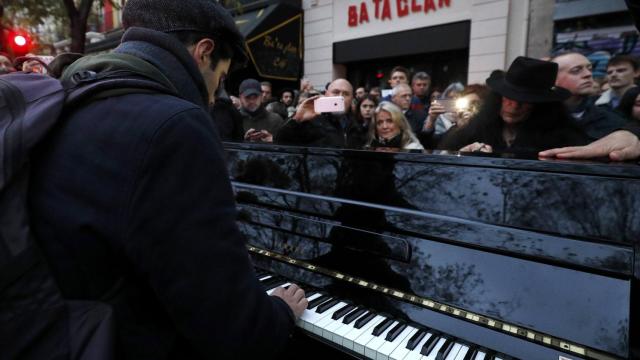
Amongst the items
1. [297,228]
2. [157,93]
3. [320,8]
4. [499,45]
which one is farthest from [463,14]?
[157,93]

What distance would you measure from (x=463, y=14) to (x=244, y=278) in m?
8.45

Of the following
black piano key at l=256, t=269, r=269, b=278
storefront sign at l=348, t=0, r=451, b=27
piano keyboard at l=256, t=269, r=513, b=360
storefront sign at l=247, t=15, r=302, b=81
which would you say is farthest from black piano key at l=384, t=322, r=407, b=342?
storefront sign at l=247, t=15, r=302, b=81

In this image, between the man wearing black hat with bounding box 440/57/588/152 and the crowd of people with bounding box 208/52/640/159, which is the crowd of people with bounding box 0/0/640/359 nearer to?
the crowd of people with bounding box 208/52/640/159

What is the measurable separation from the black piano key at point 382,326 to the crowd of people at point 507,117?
819 millimetres

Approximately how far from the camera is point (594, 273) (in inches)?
43.5

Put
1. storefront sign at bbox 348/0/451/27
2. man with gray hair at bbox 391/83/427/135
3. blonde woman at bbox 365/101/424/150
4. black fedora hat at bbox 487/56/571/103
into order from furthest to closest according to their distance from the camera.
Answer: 1. storefront sign at bbox 348/0/451/27
2. man with gray hair at bbox 391/83/427/135
3. blonde woman at bbox 365/101/424/150
4. black fedora hat at bbox 487/56/571/103

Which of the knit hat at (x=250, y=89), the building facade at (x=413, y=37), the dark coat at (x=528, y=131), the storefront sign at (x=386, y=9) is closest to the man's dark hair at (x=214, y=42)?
the dark coat at (x=528, y=131)

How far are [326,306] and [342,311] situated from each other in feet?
0.21

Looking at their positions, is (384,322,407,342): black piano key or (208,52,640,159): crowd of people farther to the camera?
(208,52,640,159): crowd of people

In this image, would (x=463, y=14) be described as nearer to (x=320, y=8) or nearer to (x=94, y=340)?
(x=320, y=8)

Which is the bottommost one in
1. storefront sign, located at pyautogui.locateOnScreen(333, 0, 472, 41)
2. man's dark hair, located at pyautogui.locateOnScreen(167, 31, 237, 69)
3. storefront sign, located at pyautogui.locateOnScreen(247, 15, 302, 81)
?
man's dark hair, located at pyautogui.locateOnScreen(167, 31, 237, 69)

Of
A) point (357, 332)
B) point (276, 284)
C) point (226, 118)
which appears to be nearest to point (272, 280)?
point (276, 284)

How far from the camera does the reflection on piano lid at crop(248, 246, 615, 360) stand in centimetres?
112

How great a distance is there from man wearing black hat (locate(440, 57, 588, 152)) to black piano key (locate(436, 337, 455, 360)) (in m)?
1.32
